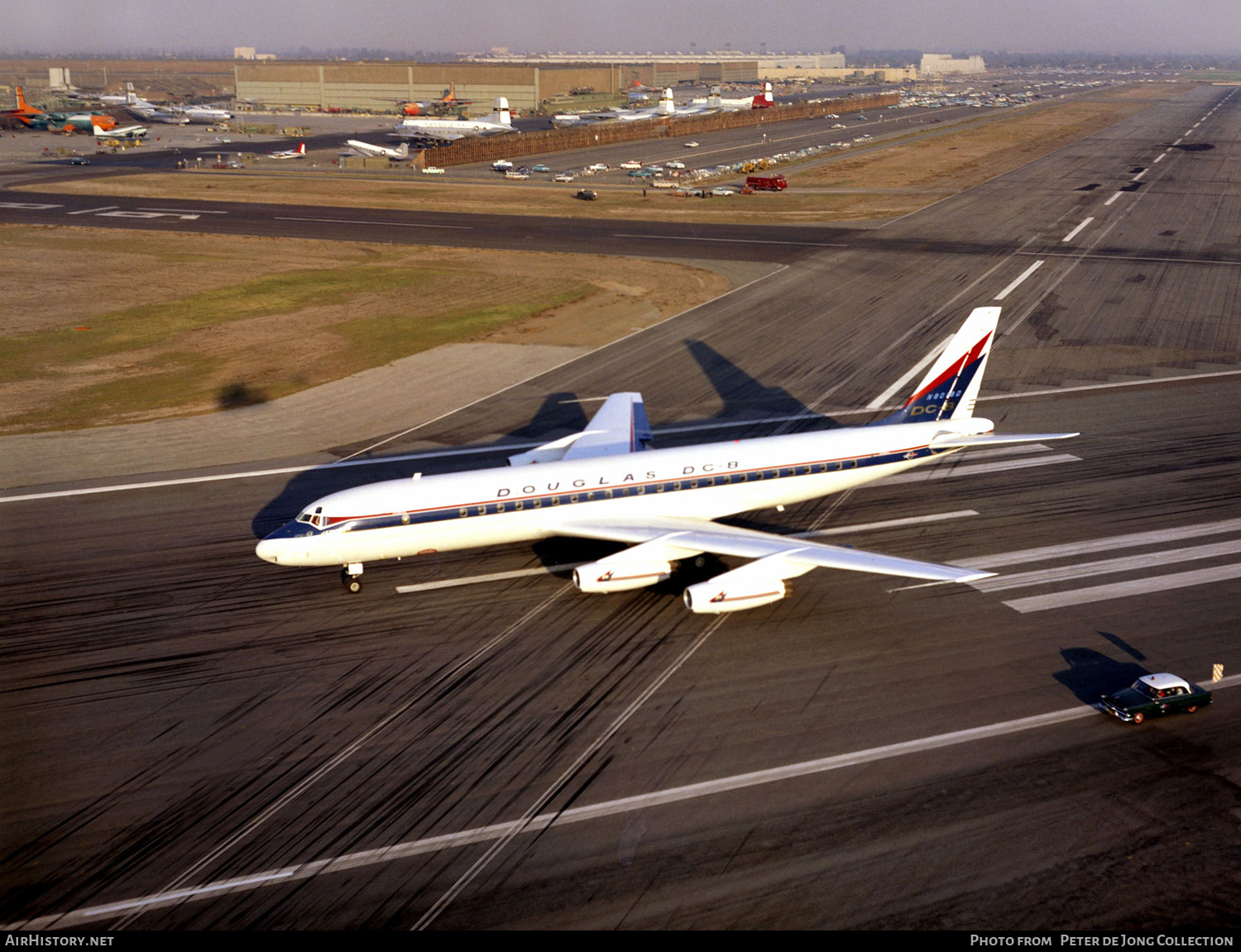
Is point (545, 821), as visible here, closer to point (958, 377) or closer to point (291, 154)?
point (958, 377)

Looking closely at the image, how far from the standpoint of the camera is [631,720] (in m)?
27.7

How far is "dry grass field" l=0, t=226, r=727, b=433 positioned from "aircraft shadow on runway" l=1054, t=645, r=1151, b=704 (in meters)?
42.2

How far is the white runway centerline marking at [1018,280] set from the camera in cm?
7644

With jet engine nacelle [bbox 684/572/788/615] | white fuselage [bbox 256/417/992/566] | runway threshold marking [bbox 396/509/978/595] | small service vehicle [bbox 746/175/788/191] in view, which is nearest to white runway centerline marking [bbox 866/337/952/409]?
runway threshold marking [bbox 396/509/978/595]

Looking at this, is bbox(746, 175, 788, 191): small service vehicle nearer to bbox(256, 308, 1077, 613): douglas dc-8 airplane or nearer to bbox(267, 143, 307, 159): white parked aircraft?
bbox(267, 143, 307, 159): white parked aircraft

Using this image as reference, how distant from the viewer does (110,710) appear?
2822cm

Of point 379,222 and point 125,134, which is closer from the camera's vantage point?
point 379,222

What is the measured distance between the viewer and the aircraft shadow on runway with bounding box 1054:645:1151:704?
28750 mm

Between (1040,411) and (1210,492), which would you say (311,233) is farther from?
(1210,492)

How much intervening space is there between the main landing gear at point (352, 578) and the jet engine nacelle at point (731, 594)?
12297 mm

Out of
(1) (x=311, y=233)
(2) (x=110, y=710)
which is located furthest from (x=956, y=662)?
(1) (x=311, y=233)

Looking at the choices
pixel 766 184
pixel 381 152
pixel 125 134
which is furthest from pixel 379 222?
pixel 125 134

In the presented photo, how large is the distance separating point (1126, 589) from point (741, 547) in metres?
14.9

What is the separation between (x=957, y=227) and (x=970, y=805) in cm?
9200
